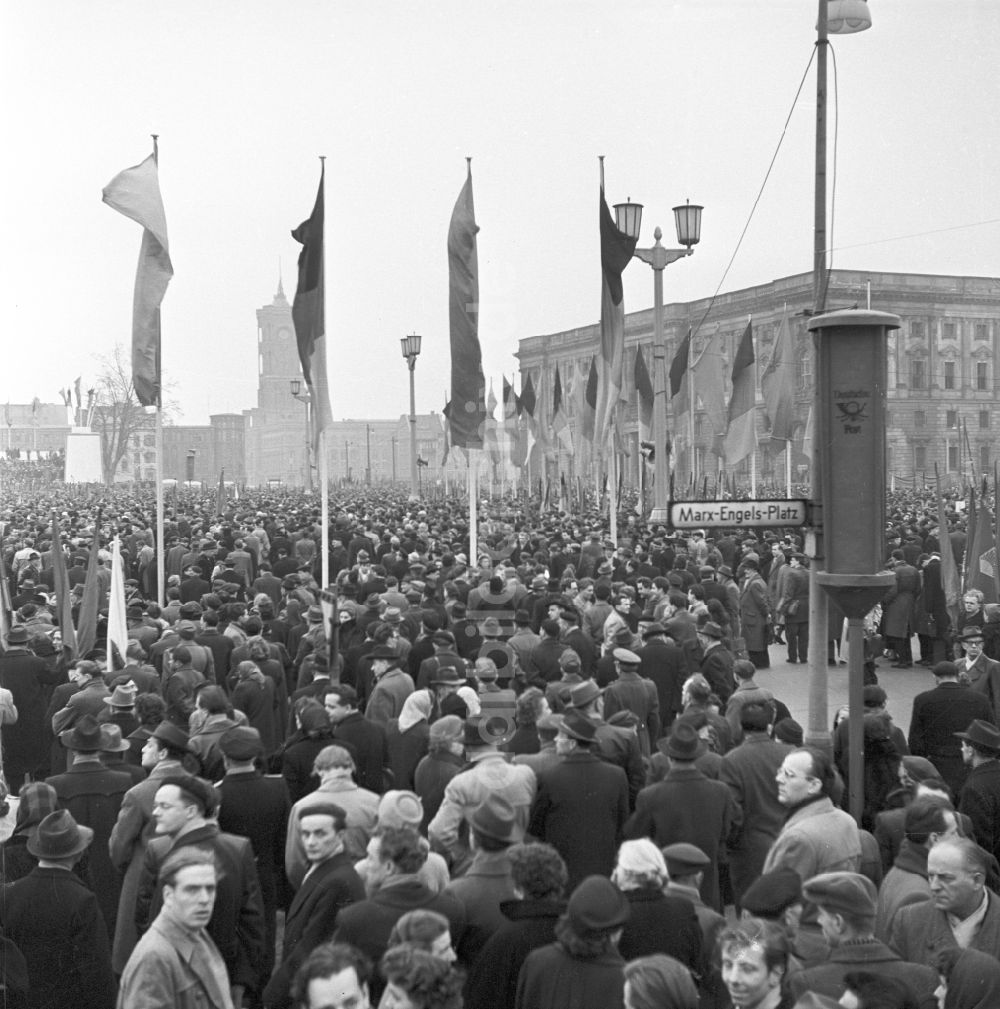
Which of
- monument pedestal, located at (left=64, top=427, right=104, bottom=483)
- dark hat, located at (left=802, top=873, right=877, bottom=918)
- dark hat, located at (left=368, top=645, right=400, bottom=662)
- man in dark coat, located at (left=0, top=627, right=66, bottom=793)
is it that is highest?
monument pedestal, located at (left=64, top=427, right=104, bottom=483)

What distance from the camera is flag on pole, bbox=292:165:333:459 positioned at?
14.8m

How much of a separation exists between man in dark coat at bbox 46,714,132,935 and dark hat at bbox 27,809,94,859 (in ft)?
4.11

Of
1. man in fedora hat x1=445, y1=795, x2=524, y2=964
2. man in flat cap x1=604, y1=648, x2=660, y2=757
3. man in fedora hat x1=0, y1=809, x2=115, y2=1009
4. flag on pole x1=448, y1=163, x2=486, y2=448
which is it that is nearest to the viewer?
man in fedora hat x1=445, y1=795, x2=524, y2=964

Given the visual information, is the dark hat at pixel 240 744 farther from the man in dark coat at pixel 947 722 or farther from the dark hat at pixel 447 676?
the man in dark coat at pixel 947 722

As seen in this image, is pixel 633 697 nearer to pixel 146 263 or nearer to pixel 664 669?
pixel 664 669

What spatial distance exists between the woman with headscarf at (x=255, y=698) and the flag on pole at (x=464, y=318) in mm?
7379

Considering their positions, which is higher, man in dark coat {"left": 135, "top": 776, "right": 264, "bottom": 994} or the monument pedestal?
the monument pedestal

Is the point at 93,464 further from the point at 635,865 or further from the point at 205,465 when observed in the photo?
the point at 635,865

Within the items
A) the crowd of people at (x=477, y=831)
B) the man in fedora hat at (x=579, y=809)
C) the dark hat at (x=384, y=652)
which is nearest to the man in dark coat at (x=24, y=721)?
the crowd of people at (x=477, y=831)

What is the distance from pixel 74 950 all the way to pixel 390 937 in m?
1.48

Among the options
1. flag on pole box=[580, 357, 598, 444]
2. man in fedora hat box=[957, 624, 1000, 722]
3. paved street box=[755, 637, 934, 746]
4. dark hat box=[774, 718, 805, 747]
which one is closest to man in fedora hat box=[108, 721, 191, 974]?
dark hat box=[774, 718, 805, 747]

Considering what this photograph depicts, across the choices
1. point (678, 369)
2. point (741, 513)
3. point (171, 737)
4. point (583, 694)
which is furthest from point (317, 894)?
point (678, 369)

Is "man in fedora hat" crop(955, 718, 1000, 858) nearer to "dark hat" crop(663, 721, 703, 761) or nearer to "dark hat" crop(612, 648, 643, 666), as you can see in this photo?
"dark hat" crop(663, 721, 703, 761)

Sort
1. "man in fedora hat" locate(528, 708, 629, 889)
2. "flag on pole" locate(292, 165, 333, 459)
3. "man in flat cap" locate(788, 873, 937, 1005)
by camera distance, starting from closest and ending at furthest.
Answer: "man in flat cap" locate(788, 873, 937, 1005)
"man in fedora hat" locate(528, 708, 629, 889)
"flag on pole" locate(292, 165, 333, 459)
